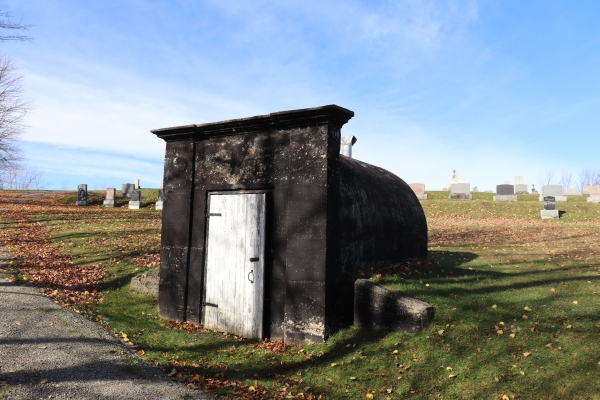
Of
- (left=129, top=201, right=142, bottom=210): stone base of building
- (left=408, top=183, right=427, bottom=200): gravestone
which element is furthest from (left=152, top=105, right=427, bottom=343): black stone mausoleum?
(left=408, top=183, right=427, bottom=200): gravestone

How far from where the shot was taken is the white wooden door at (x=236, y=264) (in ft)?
24.3

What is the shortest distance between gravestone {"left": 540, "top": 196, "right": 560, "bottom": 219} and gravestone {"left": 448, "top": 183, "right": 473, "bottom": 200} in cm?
696

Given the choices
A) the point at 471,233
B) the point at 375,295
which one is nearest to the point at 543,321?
the point at 375,295

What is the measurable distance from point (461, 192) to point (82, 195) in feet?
97.4

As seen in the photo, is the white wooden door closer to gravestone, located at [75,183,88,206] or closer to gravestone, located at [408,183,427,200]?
gravestone, located at [75,183,88,206]

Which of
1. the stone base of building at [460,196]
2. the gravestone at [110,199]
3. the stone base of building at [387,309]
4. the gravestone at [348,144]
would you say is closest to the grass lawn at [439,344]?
the stone base of building at [387,309]

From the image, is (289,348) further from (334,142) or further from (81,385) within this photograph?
(334,142)

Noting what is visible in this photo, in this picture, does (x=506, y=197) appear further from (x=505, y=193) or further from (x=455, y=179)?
(x=455, y=179)

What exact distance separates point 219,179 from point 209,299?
240 cm

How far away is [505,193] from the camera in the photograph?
103ft

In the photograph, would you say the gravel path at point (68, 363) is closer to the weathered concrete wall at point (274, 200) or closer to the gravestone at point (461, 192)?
the weathered concrete wall at point (274, 200)

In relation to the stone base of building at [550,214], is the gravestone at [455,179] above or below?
above

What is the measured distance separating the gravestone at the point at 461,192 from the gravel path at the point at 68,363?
30206mm

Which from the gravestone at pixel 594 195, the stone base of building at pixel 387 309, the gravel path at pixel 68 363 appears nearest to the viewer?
the gravel path at pixel 68 363
